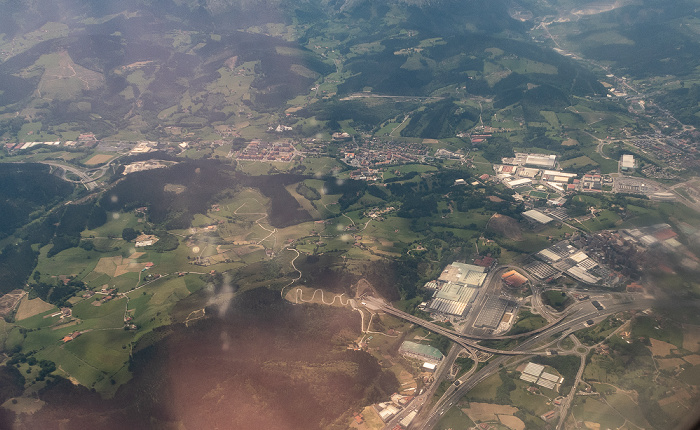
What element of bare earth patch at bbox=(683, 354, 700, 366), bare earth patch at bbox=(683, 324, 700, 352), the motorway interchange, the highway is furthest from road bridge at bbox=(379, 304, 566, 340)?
bare earth patch at bbox=(683, 354, 700, 366)

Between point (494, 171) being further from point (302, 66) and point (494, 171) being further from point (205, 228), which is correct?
point (302, 66)

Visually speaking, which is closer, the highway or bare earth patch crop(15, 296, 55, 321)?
the highway

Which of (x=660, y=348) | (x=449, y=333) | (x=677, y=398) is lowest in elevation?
(x=449, y=333)

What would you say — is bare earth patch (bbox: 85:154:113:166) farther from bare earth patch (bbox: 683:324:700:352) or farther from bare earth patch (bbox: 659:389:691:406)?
bare earth patch (bbox: 683:324:700:352)

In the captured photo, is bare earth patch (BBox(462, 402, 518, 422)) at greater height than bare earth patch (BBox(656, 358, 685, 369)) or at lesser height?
lesser

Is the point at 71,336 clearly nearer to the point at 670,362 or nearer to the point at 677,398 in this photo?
the point at 677,398

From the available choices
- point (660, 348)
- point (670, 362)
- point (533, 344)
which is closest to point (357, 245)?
point (533, 344)
